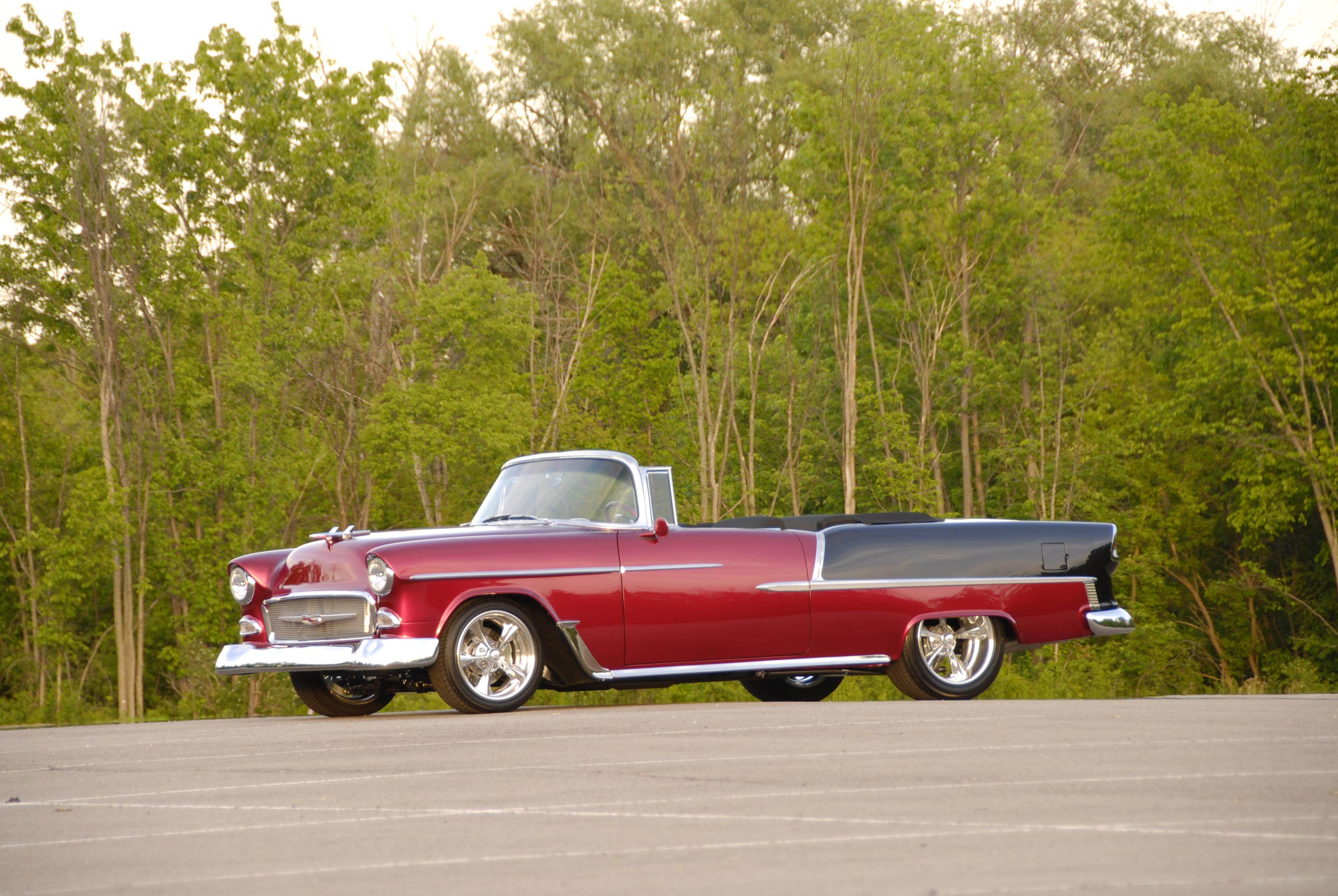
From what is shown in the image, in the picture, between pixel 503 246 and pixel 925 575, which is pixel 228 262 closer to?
pixel 503 246

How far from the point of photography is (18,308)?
3328cm

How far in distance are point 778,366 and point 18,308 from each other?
51.9ft

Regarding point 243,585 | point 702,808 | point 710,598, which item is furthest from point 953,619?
point 702,808

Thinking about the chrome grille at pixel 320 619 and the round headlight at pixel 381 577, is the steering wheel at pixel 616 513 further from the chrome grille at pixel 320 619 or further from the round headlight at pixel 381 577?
the chrome grille at pixel 320 619

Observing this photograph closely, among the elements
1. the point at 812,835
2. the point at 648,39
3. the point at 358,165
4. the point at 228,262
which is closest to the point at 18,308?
the point at 228,262

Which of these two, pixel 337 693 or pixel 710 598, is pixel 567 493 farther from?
pixel 337 693

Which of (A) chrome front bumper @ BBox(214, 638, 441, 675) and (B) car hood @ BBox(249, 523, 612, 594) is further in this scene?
(B) car hood @ BBox(249, 523, 612, 594)

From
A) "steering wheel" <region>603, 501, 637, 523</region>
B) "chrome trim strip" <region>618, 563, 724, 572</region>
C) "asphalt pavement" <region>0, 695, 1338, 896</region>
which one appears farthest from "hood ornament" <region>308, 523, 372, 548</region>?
"chrome trim strip" <region>618, 563, 724, 572</region>

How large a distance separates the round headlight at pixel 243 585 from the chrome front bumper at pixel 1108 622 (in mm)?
5845

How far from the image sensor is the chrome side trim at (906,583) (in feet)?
35.9

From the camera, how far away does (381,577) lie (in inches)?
393

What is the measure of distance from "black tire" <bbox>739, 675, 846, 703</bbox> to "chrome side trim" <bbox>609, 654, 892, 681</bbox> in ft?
5.49

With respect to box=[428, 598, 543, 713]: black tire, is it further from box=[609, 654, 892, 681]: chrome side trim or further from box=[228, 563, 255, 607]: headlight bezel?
box=[228, 563, 255, 607]: headlight bezel

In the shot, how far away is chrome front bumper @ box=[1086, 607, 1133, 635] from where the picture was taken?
11.9 metres
